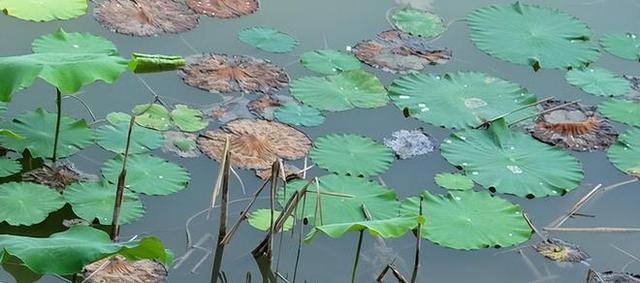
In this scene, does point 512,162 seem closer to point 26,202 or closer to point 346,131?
point 346,131

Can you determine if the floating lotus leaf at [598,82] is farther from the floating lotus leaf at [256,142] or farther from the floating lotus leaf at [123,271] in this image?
the floating lotus leaf at [123,271]

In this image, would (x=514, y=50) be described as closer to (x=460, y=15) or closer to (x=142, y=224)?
(x=460, y=15)

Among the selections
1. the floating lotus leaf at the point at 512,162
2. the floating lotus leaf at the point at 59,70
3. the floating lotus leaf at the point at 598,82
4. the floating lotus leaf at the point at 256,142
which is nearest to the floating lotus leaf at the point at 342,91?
the floating lotus leaf at the point at 256,142

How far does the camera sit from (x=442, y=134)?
268 cm

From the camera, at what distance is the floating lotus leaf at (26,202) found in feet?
7.06

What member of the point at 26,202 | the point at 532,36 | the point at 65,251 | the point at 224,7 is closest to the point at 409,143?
the point at 532,36

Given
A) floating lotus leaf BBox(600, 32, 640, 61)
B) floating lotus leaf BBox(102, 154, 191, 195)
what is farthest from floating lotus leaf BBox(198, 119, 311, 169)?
floating lotus leaf BBox(600, 32, 640, 61)

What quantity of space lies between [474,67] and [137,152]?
97cm

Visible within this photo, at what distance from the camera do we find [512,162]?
2545mm

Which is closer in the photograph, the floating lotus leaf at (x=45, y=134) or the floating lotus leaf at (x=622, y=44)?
the floating lotus leaf at (x=45, y=134)

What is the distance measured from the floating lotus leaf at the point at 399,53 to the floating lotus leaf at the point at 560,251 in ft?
2.33

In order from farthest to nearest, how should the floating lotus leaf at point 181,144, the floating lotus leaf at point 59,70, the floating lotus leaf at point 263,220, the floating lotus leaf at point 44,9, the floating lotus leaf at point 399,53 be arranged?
the floating lotus leaf at point 399,53
the floating lotus leaf at point 44,9
the floating lotus leaf at point 181,144
the floating lotus leaf at point 263,220
the floating lotus leaf at point 59,70

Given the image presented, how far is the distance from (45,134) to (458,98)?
3.25 feet

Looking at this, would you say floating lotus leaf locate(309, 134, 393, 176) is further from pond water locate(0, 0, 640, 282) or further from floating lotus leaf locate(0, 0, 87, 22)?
floating lotus leaf locate(0, 0, 87, 22)
